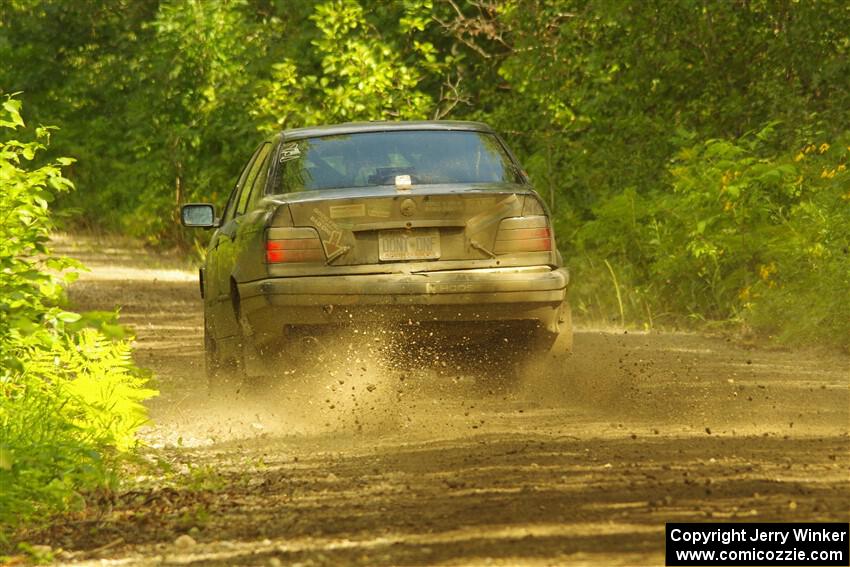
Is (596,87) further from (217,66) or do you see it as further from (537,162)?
(217,66)

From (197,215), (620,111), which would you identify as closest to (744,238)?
(620,111)

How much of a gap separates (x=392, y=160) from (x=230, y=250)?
118 cm

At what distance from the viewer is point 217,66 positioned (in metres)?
28.0

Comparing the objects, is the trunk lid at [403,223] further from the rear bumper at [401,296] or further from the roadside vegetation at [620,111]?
the roadside vegetation at [620,111]

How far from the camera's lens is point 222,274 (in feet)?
35.3

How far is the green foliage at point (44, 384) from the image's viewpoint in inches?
286

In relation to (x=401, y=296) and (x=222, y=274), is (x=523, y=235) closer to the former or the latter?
(x=401, y=296)

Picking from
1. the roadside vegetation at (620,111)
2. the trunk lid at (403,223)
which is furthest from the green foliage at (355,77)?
the trunk lid at (403,223)

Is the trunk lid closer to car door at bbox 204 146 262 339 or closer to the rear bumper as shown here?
the rear bumper

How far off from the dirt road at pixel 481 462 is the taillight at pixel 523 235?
89 centimetres

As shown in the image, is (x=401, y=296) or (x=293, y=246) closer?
(x=401, y=296)

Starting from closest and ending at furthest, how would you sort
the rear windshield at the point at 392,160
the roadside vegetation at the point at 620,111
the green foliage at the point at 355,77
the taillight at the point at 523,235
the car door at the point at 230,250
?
the taillight at the point at 523,235 → the rear windshield at the point at 392,160 → the car door at the point at 230,250 → the roadside vegetation at the point at 620,111 → the green foliage at the point at 355,77

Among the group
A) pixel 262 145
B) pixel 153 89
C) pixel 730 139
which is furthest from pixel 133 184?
pixel 262 145

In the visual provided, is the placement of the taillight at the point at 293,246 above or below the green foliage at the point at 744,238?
above
